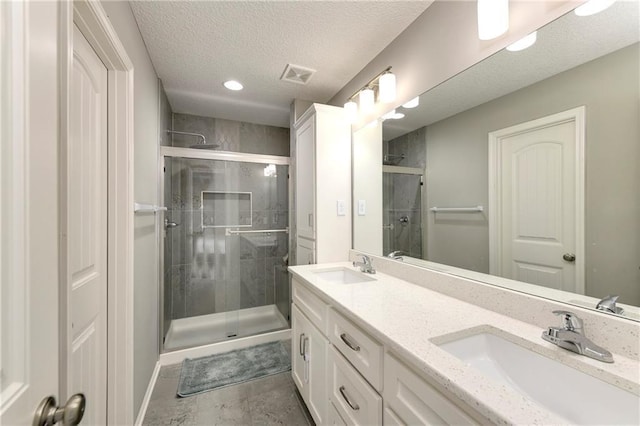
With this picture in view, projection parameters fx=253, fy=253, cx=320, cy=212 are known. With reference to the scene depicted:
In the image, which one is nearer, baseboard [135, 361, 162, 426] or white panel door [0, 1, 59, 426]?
white panel door [0, 1, 59, 426]

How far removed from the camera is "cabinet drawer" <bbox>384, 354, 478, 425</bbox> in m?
0.62

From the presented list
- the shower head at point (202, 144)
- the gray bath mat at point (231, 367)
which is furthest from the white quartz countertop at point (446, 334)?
the shower head at point (202, 144)

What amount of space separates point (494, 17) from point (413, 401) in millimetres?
1430

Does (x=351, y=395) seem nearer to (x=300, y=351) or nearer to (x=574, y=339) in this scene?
(x=300, y=351)

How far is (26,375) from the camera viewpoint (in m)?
0.41

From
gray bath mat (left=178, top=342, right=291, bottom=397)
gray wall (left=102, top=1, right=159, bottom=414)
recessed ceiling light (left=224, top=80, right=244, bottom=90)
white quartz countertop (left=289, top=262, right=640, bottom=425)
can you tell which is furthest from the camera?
recessed ceiling light (left=224, top=80, right=244, bottom=90)

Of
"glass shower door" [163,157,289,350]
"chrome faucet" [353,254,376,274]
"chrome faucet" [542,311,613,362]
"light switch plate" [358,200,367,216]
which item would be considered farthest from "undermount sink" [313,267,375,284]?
"glass shower door" [163,157,289,350]

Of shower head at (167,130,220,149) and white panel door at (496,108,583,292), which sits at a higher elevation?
shower head at (167,130,220,149)

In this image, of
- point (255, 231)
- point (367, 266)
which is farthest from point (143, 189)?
point (367, 266)

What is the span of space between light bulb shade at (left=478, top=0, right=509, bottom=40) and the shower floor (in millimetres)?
2774

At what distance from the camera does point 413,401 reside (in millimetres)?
733

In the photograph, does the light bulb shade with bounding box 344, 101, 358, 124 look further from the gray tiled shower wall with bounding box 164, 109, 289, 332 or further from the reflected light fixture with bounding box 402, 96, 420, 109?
the gray tiled shower wall with bounding box 164, 109, 289, 332

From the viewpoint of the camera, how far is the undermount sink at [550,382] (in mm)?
607

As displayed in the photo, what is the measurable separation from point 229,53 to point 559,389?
234cm
